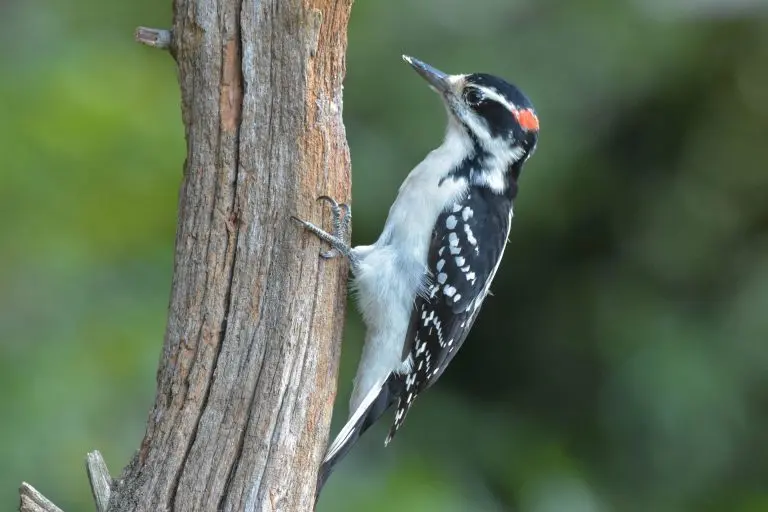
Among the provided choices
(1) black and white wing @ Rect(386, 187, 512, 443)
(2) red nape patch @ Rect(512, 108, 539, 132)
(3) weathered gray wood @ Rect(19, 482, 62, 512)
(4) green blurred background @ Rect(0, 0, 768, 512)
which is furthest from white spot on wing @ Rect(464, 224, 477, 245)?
(3) weathered gray wood @ Rect(19, 482, 62, 512)

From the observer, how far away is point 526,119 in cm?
417

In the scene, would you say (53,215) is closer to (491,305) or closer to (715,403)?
(491,305)

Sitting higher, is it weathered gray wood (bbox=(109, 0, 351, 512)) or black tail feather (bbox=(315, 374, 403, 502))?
weathered gray wood (bbox=(109, 0, 351, 512))

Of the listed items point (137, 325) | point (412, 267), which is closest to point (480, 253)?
point (412, 267)

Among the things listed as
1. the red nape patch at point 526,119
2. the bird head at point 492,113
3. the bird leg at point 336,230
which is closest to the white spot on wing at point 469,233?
the bird head at point 492,113

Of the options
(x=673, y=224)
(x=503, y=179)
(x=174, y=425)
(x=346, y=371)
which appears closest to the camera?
(x=174, y=425)

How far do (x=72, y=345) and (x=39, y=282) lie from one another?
1.51ft

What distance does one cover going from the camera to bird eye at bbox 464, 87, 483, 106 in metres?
4.19

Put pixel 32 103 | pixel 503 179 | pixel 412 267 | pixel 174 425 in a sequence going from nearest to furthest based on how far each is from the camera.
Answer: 1. pixel 174 425
2. pixel 412 267
3. pixel 503 179
4. pixel 32 103

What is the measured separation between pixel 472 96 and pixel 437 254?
723mm

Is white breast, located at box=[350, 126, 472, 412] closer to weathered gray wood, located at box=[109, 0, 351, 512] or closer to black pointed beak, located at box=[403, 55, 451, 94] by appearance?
black pointed beak, located at box=[403, 55, 451, 94]

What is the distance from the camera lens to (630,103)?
6.27 metres

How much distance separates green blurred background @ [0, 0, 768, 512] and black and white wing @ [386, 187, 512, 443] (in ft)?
3.22

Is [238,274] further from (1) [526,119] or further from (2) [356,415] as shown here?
(1) [526,119]
